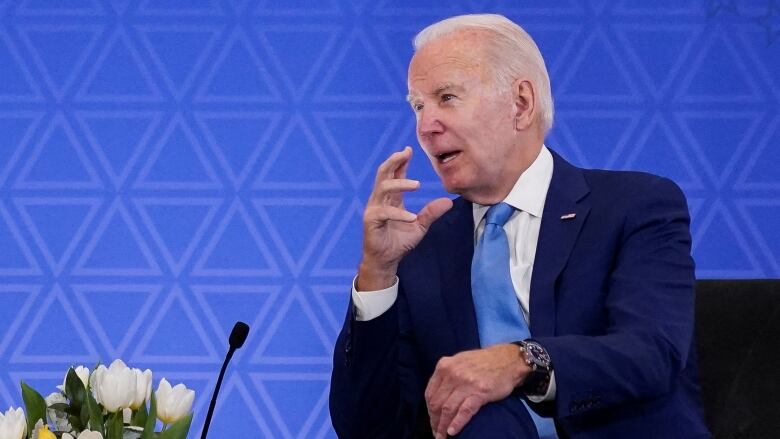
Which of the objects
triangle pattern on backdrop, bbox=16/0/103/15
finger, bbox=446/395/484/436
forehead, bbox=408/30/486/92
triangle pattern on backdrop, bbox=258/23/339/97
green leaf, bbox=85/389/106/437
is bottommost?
finger, bbox=446/395/484/436

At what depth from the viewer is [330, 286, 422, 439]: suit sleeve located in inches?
73.4

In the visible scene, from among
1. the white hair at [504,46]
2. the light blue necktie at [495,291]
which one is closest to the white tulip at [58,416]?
the light blue necktie at [495,291]

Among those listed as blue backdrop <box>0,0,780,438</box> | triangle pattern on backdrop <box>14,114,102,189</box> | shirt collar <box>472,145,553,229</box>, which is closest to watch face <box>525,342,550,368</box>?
shirt collar <box>472,145,553,229</box>

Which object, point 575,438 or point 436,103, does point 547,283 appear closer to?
point 575,438

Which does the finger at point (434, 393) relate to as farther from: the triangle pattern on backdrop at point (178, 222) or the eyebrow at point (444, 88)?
the triangle pattern on backdrop at point (178, 222)

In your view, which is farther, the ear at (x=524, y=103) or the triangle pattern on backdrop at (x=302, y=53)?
the triangle pattern on backdrop at (x=302, y=53)

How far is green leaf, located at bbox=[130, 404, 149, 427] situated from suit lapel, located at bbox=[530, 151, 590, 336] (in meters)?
0.67

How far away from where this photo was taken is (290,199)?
3053 mm

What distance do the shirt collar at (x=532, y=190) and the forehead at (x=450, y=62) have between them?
202 mm

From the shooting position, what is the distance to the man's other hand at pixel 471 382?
1.52 meters

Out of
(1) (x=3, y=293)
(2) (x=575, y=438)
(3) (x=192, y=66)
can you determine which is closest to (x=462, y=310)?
(2) (x=575, y=438)

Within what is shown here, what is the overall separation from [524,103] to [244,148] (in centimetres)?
118

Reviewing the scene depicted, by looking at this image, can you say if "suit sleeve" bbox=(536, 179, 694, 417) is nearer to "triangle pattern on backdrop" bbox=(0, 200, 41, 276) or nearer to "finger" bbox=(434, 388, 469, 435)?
"finger" bbox=(434, 388, 469, 435)

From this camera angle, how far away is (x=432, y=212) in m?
1.84
